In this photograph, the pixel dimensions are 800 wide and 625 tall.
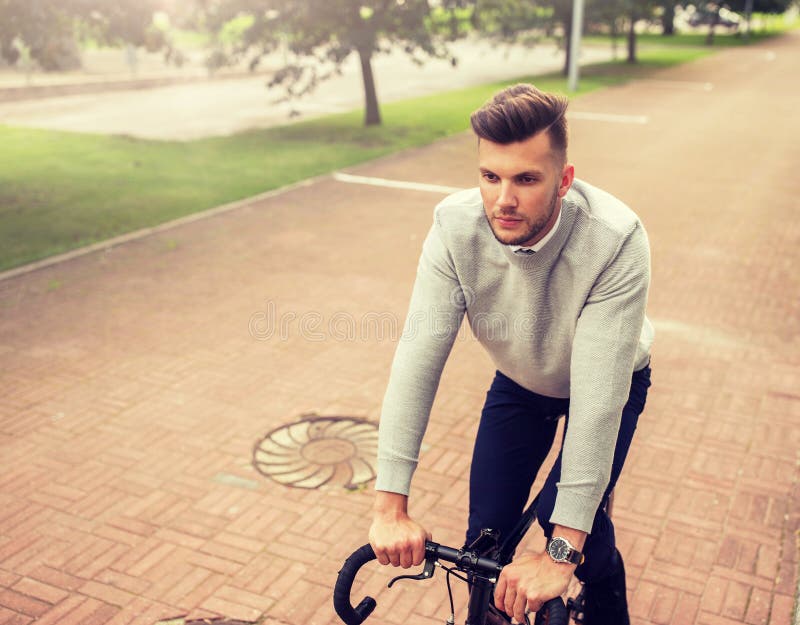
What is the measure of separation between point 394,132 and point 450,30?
2260 mm

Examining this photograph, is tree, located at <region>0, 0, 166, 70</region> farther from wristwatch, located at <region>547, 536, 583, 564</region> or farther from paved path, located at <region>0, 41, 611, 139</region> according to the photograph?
wristwatch, located at <region>547, 536, 583, 564</region>

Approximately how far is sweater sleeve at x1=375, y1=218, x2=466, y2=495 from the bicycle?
0.25 m

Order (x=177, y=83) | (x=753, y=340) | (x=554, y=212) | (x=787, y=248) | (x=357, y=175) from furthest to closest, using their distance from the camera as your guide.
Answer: (x=177, y=83) → (x=357, y=175) → (x=787, y=248) → (x=753, y=340) → (x=554, y=212)

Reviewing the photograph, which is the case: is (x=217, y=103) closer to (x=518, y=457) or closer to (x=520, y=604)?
(x=518, y=457)

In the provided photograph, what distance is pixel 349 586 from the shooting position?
6.57 ft

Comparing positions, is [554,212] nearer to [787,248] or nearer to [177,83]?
[787,248]

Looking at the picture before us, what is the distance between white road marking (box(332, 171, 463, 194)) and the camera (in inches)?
480

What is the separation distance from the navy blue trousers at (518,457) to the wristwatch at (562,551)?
0.30 m

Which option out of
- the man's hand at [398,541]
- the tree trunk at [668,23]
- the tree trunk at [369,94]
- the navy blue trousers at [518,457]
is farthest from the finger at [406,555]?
the tree trunk at [668,23]

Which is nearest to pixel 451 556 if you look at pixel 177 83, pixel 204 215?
pixel 204 215

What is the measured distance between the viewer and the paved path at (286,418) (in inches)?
153

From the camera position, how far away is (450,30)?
53.7 feet

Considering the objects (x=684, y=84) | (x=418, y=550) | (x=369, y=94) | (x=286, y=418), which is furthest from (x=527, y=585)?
(x=684, y=84)

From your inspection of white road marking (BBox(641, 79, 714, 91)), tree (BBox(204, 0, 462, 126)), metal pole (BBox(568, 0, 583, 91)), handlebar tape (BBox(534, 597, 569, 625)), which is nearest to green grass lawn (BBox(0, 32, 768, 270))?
tree (BBox(204, 0, 462, 126))
